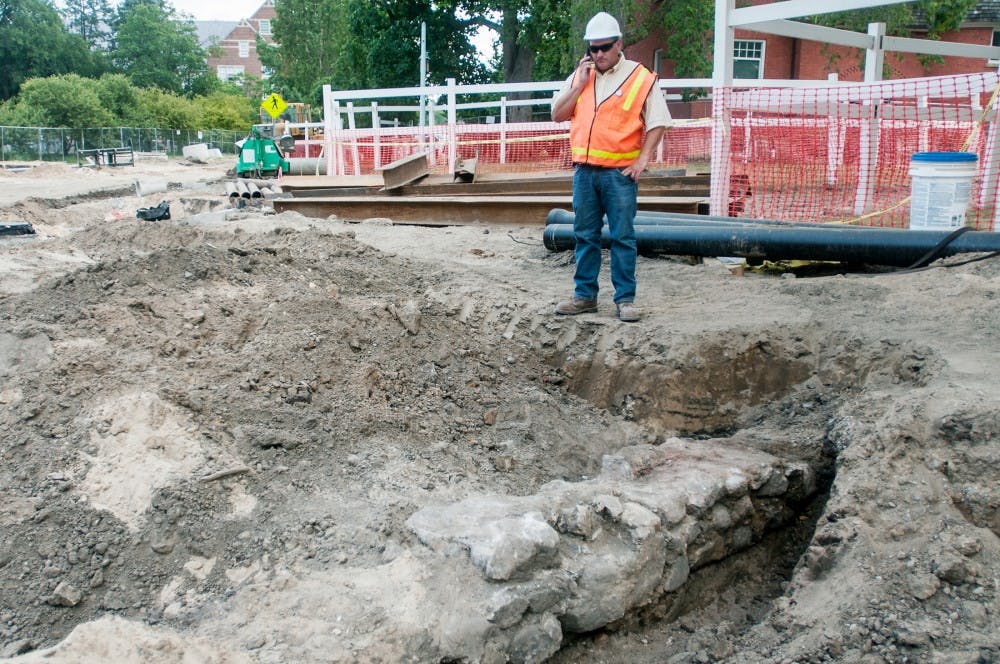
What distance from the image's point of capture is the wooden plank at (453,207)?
9.91 meters

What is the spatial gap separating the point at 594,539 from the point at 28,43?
64.7 m

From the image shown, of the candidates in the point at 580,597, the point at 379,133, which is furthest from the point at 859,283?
the point at 379,133

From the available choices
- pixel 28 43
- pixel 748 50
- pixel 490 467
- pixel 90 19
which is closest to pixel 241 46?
pixel 90 19

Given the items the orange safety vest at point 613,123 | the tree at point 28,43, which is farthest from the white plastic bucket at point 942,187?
the tree at point 28,43

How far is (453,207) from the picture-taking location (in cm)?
1110

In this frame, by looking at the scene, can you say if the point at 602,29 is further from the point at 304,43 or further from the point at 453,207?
the point at 304,43

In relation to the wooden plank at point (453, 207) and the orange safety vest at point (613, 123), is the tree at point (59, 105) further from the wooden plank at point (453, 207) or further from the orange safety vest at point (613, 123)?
the orange safety vest at point (613, 123)

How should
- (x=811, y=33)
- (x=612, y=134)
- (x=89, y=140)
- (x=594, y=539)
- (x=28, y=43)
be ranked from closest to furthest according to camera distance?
(x=594, y=539)
(x=612, y=134)
(x=811, y=33)
(x=89, y=140)
(x=28, y=43)

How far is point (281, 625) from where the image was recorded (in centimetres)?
298

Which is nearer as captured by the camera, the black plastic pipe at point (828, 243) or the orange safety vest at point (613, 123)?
the orange safety vest at point (613, 123)

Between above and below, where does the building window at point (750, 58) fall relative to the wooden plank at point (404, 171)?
above

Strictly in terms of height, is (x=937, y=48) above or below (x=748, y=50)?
below

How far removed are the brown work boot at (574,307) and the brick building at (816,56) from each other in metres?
22.2

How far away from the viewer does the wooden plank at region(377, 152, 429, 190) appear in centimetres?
1250
